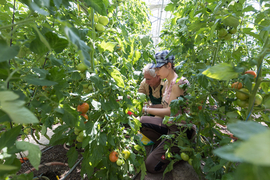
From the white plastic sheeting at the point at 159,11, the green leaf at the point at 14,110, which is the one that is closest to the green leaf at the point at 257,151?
the green leaf at the point at 14,110

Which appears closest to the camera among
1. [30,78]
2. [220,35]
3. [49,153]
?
[30,78]

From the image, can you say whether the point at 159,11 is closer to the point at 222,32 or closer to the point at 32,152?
the point at 222,32

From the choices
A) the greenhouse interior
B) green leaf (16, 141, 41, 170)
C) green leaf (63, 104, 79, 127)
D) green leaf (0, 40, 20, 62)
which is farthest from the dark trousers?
green leaf (0, 40, 20, 62)

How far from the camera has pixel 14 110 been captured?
194mm

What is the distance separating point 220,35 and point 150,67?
3.34 feet

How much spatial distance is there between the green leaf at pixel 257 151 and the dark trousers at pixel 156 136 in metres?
1.40

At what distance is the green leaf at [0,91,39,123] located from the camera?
19cm

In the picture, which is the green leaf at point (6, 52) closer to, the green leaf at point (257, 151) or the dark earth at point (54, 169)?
the green leaf at point (257, 151)

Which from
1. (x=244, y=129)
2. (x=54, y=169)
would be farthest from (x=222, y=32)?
(x=54, y=169)

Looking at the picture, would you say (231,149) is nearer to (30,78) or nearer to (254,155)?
(254,155)

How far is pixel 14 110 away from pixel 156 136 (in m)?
1.90

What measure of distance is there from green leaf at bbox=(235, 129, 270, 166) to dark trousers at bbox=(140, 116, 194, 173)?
55.0 inches

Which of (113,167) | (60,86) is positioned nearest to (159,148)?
(113,167)

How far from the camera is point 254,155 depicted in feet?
0.40
